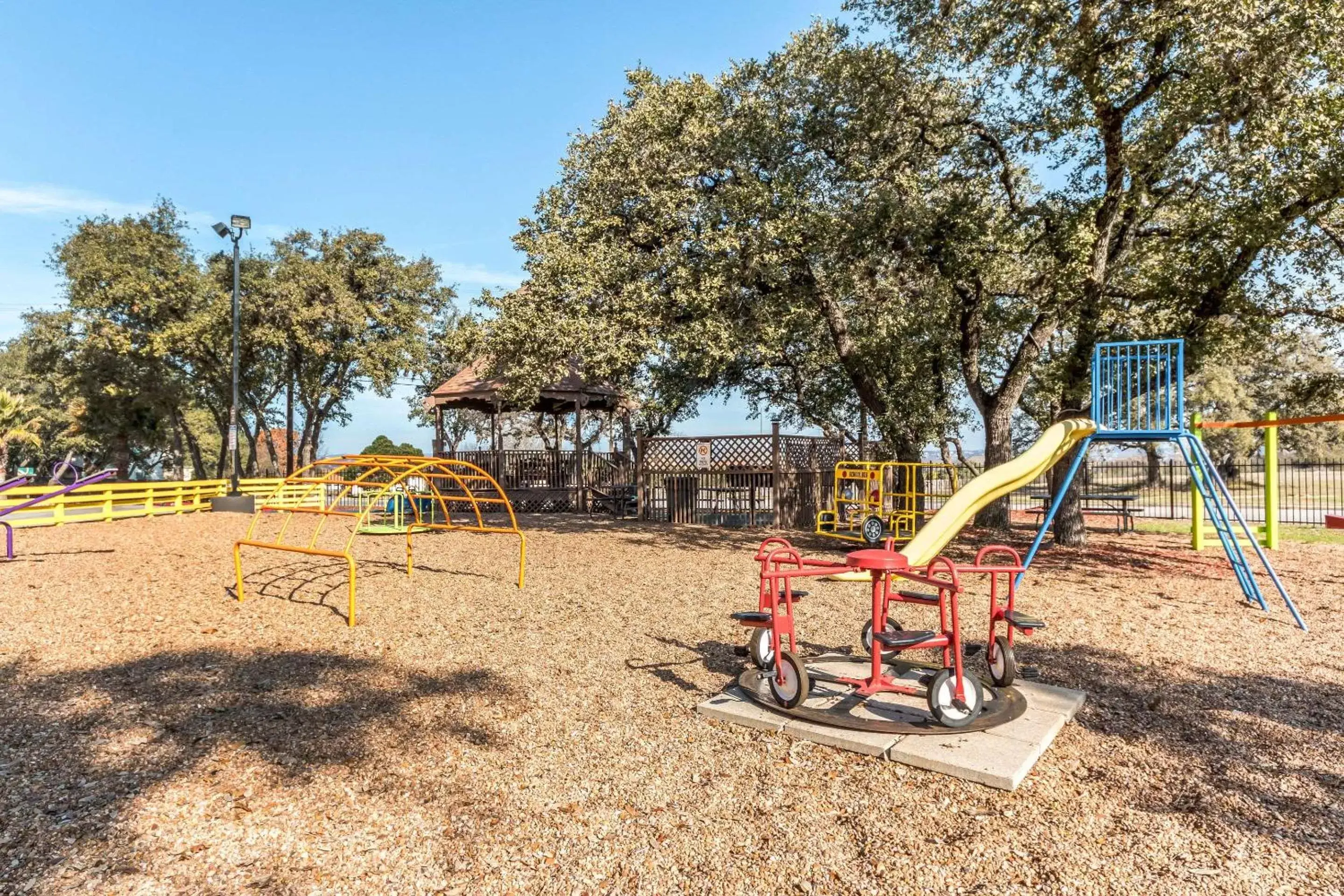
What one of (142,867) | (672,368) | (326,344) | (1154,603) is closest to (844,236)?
(672,368)

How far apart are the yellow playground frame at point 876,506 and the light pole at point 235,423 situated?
13.9 meters

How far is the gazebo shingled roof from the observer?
60.9 ft

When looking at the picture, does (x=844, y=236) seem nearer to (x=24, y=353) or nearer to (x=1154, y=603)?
(x=1154, y=603)

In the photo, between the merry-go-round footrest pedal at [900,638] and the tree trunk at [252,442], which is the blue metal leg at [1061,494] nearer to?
the merry-go-round footrest pedal at [900,638]

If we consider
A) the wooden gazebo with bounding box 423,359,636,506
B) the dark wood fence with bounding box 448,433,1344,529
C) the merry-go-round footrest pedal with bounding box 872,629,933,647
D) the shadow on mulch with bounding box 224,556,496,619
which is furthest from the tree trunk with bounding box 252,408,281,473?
the merry-go-round footrest pedal with bounding box 872,629,933,647

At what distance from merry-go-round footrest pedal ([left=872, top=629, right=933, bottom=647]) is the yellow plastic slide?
3.06 feet

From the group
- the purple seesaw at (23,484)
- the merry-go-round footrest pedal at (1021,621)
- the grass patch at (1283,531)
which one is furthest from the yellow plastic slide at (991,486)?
the purple seesaw at (23,484)

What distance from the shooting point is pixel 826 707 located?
4.53 m

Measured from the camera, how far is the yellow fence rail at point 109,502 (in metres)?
15.3

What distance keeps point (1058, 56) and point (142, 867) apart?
38.5 ft

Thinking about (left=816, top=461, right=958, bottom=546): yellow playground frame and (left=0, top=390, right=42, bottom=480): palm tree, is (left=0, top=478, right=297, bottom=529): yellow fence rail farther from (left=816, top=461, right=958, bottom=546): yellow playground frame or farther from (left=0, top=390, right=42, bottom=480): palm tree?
(left=0, top=390, right=42, bottom=480): palm tree

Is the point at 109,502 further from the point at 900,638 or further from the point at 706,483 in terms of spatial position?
the point at 900,638

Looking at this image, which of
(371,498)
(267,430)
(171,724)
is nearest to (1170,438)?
(371,498)

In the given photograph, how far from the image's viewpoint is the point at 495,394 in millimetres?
18438
